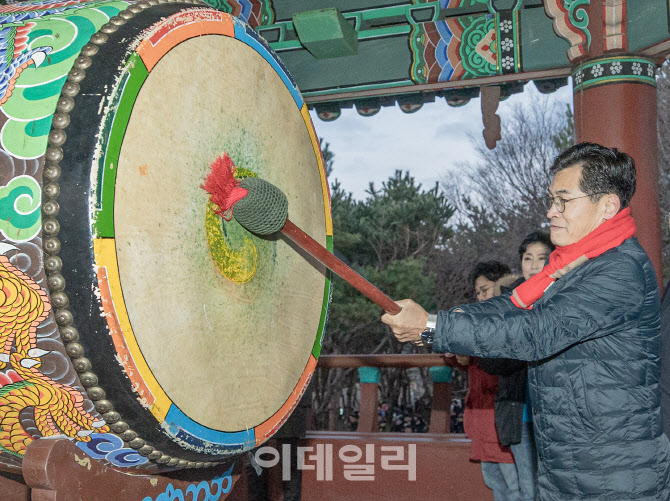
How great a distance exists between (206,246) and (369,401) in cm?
257

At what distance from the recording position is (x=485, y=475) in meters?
2.72

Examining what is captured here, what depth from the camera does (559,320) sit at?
1266 millimetres

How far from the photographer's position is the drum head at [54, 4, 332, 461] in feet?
3.33

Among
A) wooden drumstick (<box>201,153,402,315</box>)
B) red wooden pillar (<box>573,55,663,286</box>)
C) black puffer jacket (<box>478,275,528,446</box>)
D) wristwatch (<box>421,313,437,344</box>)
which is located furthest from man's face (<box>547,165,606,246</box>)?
red wooden pillar (<box>573,55,663,286</box>)

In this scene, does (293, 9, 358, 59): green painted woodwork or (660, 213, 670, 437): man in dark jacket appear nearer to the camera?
(660, 213, 670, 437): man in dark jacket

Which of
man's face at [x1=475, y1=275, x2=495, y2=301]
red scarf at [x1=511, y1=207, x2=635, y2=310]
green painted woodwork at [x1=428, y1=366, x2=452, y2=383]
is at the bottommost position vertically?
green painted woodwork at [x1=428, y1=366, x2=452, y2=383]

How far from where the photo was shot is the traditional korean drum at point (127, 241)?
1.01 meters

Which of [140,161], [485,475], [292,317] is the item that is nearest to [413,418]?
[485,475]

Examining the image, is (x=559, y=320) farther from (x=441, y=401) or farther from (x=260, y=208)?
(x=441, y=401)

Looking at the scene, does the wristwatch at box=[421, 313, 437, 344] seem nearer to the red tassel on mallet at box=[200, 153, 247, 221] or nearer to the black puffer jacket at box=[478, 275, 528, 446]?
the red tassel on mallet at box=[200, 153, 247, 221]

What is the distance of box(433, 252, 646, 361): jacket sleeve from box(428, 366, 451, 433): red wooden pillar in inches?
87.9

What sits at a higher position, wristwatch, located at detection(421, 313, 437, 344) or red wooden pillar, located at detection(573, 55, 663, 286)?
red wooden pillar, located at detection(573, 55, 663, 286)

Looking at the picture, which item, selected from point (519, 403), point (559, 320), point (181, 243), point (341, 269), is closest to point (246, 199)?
point (181, 243)

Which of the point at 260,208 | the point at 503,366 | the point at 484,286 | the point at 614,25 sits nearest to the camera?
the point at 260,208
